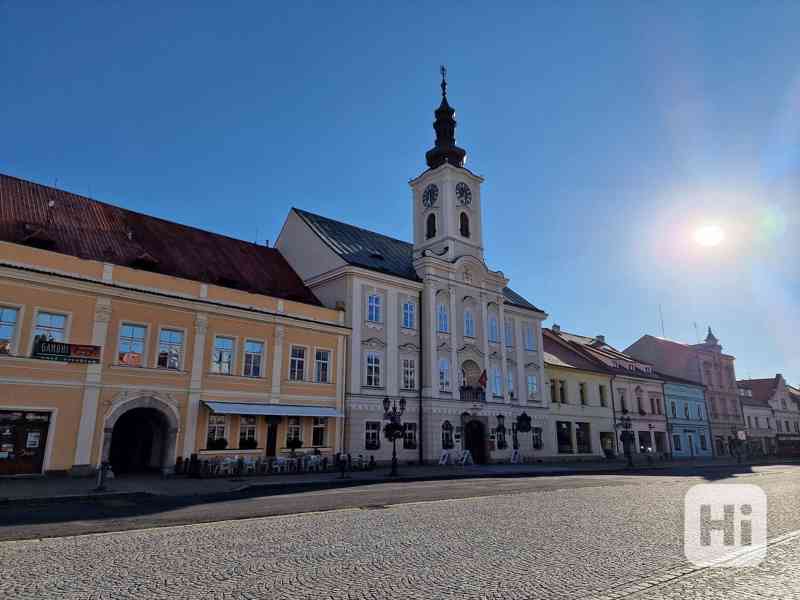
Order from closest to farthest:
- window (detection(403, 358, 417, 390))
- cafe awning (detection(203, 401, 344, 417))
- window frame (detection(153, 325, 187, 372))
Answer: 1. window frame (detection(153, 325, 187, 372))
2. cafe awning (detection(203, 401, 344, 417))
3. window (detection(403, 358, 417, 390))

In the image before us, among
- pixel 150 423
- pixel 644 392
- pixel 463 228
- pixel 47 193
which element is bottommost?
pixel 150 423

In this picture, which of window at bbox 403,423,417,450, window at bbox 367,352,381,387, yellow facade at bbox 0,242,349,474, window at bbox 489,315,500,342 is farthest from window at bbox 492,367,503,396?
yellow facade at bbox 0,242,349,474

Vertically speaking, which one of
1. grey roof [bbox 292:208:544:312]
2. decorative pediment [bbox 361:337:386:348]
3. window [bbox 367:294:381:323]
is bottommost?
decorative pediment [bbox 361:337:386:348]

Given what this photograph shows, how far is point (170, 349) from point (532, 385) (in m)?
26.1

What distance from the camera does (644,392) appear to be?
50781 mm

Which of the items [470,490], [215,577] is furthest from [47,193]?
[215,577]

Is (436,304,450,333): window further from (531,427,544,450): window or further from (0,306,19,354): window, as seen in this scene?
(0,306,19,354): window

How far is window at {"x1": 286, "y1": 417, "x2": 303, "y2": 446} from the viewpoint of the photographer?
2733 centimetres

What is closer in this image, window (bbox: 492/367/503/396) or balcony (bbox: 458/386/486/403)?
balcony (bbox: 458/386/486/403)

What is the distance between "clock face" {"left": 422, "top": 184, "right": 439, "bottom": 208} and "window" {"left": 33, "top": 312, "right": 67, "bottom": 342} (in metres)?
25.2

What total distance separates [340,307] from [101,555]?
2364 centimetres

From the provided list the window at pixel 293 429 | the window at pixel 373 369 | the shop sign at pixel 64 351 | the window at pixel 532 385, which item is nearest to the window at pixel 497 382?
the window at pixel 532 385

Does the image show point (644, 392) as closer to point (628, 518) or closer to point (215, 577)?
point (628, 518)

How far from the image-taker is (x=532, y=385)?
1622 inches
